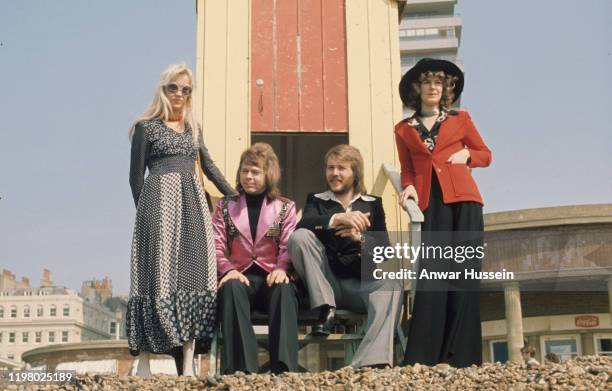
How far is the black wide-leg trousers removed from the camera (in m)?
4.14

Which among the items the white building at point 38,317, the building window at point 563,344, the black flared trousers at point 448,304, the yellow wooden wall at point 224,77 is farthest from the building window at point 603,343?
the white building at point 38,317

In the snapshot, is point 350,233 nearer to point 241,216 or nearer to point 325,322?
point 325,322

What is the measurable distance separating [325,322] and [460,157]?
50.8 inches

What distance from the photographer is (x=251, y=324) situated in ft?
14.2

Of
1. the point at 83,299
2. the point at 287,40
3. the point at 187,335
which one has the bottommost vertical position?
the point at 187,335

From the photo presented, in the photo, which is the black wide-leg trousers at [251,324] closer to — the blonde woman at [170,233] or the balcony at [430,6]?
the blonde woman at [170,233]

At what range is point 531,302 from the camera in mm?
20734

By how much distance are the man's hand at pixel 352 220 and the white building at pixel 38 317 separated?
92093 mm

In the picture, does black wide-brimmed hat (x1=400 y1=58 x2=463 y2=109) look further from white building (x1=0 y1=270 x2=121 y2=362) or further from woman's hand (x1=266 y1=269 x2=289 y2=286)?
white building (x1=0 y1=270 x2=121 y2=362)

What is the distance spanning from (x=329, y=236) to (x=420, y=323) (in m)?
0.70

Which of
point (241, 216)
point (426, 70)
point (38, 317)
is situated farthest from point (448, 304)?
point (38, 317)

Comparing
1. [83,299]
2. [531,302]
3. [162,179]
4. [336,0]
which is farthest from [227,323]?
[83,299]

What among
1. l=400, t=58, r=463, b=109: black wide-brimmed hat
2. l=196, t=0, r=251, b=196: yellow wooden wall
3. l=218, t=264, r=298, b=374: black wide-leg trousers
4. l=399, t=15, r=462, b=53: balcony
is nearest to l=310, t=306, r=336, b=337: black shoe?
l=218, t=264, r=298, b=374: black wide-leg trousers

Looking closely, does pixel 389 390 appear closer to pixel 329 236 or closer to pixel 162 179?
pixel 329 236
